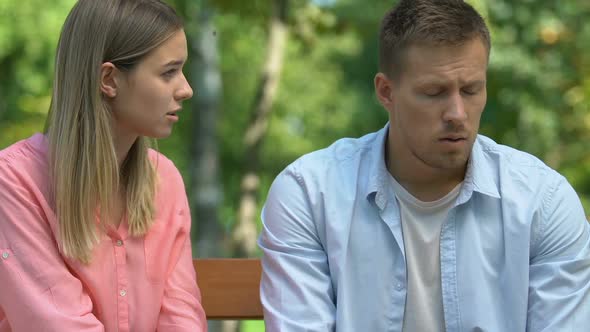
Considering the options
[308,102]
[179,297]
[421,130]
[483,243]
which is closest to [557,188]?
[483,243]

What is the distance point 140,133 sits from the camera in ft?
9.58

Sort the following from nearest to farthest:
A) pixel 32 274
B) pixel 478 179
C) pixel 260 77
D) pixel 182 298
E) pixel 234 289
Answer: pixel 32 274
pixel 478 179
pixel 182 298
pixel 234 289
pixel 260 77

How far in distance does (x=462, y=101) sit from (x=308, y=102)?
15.9 m

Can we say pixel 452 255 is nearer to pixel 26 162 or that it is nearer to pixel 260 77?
pixel 26 162

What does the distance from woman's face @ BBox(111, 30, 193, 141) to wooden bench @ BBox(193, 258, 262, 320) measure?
692 millimetres

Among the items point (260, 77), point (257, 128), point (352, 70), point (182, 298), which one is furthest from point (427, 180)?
point (352, 70)

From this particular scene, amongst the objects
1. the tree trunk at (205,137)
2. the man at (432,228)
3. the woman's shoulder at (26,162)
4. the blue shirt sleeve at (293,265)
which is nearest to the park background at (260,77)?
the tree trunk at (205,137)

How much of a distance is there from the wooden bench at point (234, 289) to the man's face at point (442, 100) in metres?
0.85

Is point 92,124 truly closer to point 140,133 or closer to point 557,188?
point 140,133

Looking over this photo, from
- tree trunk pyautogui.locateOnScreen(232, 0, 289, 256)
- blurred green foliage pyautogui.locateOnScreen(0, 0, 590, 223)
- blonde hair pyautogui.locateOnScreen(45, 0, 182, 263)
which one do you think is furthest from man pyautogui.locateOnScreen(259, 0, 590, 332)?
tree trunk pyautogui.locateOnScreen(232, 0, 289, 256)

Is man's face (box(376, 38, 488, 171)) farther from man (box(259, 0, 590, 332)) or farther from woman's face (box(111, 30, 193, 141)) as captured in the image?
woman's face (box(111, 30, 193, 141))

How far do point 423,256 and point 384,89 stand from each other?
1.72 feet

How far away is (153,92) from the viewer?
2.85 meters

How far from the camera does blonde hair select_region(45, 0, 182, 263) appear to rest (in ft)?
9.21
